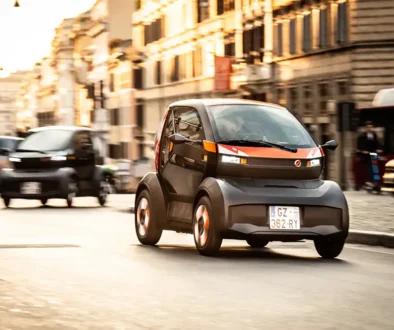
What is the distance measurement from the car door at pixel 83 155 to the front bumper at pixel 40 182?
0.85 meters

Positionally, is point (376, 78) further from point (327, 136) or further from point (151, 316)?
point (151, 316)

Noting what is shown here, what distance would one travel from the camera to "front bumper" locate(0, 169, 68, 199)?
29.2 metres

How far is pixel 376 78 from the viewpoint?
50.0 meters

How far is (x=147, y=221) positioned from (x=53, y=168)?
13.5 m

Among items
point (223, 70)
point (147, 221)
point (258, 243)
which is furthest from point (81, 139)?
point (223, 70)

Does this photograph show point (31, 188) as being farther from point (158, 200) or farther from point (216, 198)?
point (216, 198)

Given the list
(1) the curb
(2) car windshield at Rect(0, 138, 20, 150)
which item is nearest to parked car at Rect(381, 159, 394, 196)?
(2) car windshield at Rect(0, 138, 20, 150)

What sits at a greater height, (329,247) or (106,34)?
(106,34)

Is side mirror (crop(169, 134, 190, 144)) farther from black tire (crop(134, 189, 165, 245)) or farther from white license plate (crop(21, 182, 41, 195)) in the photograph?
white license plate (crop(21, 182, 41, 195))

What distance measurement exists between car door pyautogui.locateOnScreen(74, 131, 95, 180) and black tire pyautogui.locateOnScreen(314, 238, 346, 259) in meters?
15.5

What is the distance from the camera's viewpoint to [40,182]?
2917 cm

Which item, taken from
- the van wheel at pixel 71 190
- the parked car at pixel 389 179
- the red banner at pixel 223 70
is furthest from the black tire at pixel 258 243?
the red banner at pixel 223 70

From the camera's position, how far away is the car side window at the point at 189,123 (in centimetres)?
1530

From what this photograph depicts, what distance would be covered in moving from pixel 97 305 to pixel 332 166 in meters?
42.1
